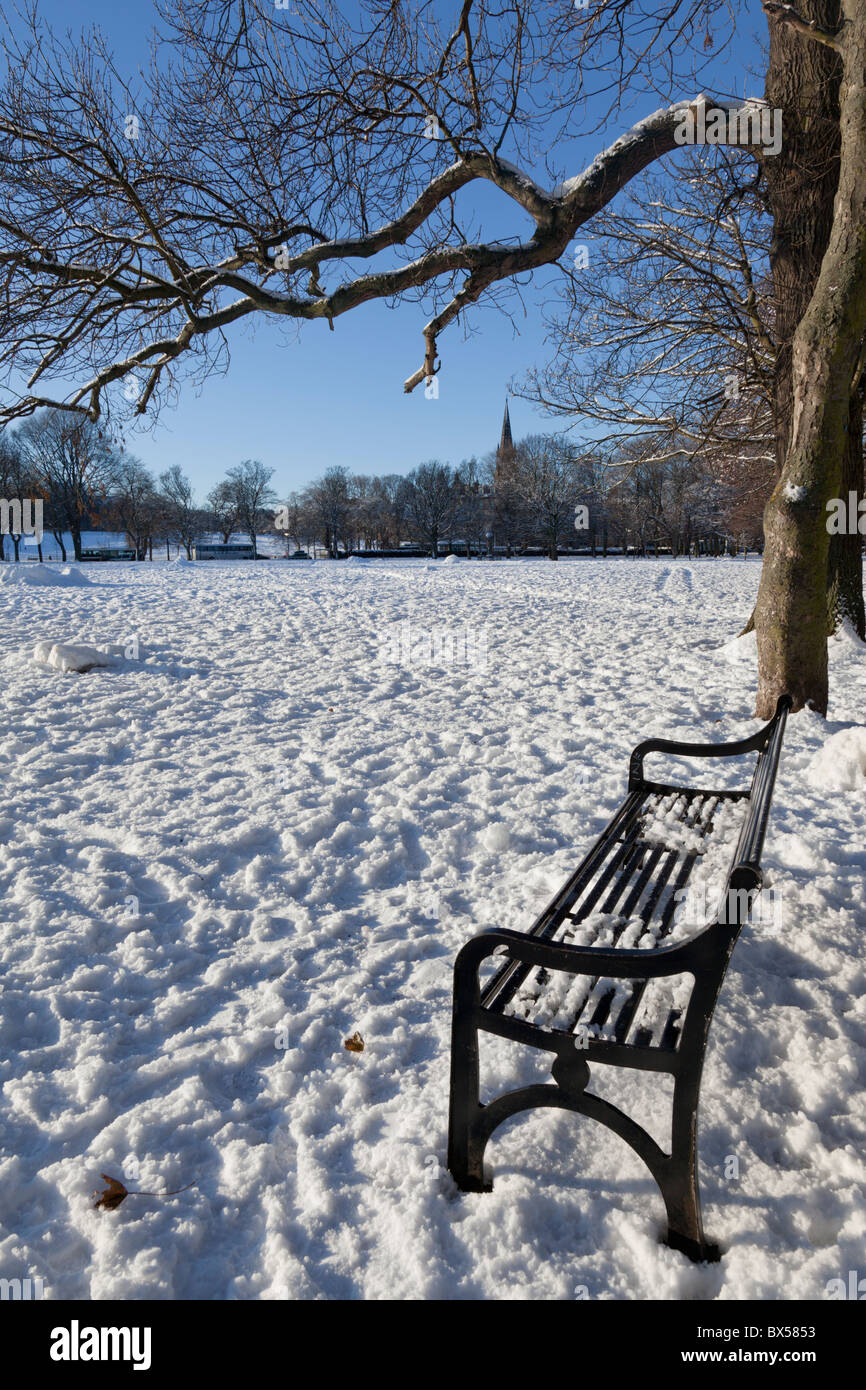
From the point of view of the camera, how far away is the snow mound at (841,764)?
185 inches

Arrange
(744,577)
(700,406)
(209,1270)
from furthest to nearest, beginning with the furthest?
(744,577), (700,406), (209,1270)

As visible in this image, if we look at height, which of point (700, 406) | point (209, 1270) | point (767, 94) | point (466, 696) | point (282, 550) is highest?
point (282, 550)

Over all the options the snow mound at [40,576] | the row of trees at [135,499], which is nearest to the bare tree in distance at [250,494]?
the row of trees at [135,499]

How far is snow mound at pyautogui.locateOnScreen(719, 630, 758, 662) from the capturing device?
895cm

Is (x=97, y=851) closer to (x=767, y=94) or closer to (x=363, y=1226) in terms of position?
(x=363, y=1226)

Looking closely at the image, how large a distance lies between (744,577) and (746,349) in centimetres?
1949

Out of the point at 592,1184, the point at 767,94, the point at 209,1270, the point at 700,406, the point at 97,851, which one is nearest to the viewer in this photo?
the point at 209,1270

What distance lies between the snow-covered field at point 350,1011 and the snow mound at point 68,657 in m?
1.04

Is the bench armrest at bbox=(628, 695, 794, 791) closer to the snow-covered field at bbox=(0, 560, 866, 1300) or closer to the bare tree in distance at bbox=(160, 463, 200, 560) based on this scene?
the snow-covered field at bbox=(0, 560, 866, 1300)

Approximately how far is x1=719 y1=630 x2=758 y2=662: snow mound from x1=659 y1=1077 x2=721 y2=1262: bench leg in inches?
309

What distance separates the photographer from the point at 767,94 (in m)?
7.18

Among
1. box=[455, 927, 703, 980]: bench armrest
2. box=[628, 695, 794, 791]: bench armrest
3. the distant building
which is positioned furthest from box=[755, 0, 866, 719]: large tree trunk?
the distant building

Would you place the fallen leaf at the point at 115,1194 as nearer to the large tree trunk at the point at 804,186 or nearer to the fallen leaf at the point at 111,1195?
the fallen leaf at the point at 111,1195

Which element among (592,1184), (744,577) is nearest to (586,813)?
(592,1184)
